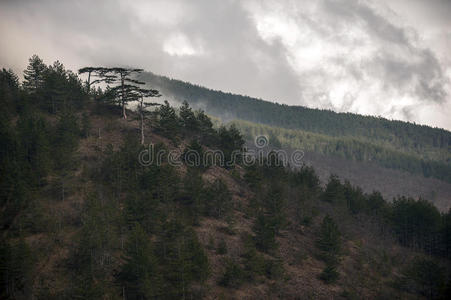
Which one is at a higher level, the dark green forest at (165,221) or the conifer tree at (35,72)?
the conifer tree at (35,72)

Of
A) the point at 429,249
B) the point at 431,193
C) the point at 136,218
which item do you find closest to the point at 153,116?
the point at 136,218

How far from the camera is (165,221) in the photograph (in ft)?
149

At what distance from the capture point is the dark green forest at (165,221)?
37.6 metres

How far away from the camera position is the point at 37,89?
214 feet

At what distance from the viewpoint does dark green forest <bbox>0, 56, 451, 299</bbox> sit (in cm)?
3762

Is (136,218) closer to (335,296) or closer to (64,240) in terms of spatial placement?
(64,240)

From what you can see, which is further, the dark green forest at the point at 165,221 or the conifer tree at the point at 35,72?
the conifer tree at the point at 35,72

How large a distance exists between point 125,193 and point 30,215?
13196 mm
